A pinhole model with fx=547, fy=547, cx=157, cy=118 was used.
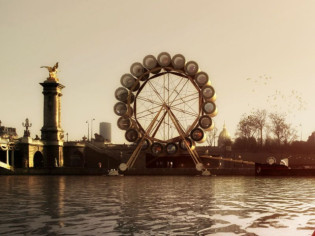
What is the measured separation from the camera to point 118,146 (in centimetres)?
10175

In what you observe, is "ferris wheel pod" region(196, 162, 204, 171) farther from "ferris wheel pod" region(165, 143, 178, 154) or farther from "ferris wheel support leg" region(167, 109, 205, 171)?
"ferris wheel pod" region(165, 143, 178, 154)

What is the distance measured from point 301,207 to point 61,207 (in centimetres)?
1114

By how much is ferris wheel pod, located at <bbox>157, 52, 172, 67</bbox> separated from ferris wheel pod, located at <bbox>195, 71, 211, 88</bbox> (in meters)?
4.08

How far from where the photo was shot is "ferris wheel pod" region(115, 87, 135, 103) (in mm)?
69688

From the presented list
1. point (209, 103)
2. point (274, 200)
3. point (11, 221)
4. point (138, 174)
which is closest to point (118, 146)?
point (138, 174)

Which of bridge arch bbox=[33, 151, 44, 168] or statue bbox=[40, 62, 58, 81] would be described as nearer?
statue bbox=[40, 62, 58, 81]

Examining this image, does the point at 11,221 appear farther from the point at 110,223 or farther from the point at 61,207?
the point at 61,207

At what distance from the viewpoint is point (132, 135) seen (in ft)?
228

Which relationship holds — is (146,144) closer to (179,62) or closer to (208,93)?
(208,93)

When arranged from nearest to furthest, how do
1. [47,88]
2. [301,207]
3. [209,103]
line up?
[301,207]
[209,103]
[47,88]

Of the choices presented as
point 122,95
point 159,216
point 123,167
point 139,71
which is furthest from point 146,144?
point 159,216

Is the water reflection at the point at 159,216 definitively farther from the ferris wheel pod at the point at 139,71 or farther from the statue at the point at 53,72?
the statue at the point at 53,72

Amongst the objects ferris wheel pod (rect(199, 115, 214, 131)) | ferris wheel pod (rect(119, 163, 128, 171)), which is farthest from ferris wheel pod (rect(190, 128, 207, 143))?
ferris wheel pod (rect(119, 163, 128, 171))

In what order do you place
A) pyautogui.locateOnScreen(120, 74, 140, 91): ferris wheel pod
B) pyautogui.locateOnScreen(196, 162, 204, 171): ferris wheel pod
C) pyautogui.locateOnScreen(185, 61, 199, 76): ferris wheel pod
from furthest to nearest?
pyautogui.locateOnScreen(120, 74, 140, 91): ferris wheel pod → pyautogui.locateOnScreen(196, 162, 204, 171): ferris wheel pod → pyautogui.locateOnScreen(185, 61, 199, 76): ferris wheel pod
